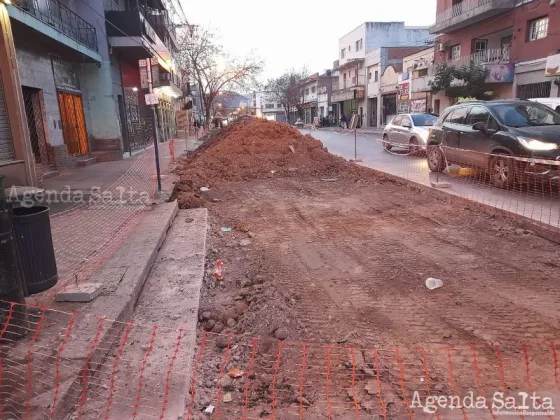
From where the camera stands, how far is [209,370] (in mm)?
3299

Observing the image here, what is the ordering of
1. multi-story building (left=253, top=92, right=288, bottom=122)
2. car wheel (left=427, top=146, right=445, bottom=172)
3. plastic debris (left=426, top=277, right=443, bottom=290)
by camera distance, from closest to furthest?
plastic debris (left=426, top=277, right=443, bottom=290) < car wheel (left=427, top=146, right=445, bottom=172) < multi-story building (left=253, top=92, right=288, bottom=122)

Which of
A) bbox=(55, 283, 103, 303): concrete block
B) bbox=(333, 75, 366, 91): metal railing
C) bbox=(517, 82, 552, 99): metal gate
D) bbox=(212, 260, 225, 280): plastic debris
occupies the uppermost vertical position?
bbox=(333, 75, 366, 91): metal railing

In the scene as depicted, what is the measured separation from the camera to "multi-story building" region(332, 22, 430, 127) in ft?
152

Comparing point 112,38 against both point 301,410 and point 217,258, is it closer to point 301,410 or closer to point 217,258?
point 217,258

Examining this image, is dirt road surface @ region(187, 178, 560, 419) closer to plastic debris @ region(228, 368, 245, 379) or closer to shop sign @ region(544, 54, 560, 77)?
plastic debris @ region(228, 368, 245, 379)

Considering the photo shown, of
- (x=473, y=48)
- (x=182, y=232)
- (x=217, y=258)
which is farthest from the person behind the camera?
(x=473, y=48)

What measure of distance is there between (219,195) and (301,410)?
25.9 feet

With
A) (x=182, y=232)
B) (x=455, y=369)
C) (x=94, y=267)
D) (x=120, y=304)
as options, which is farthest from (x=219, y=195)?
(x=455, y=369)

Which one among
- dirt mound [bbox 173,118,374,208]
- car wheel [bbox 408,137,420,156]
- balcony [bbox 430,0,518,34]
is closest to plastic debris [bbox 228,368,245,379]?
dirt mound [bbox 173,118,374,208]

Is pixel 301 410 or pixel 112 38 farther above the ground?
pixel 112 38

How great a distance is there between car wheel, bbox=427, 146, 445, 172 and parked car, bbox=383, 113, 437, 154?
3.15 meters

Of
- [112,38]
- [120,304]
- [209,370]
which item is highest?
[112,38]

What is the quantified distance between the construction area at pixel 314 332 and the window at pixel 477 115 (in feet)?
11.3

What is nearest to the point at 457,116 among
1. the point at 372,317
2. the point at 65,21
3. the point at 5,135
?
the point at 372,317
